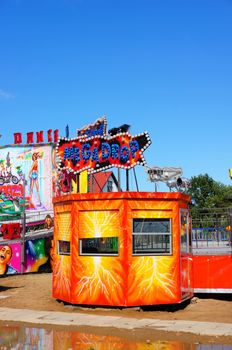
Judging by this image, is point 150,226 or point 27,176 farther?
point 27,176

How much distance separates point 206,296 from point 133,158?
539 centimetres

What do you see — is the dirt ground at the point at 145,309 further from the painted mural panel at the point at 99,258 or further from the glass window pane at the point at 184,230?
the glass window pane at the point at 184,230

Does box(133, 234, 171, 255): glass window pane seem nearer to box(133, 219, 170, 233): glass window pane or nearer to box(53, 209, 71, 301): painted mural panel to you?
box(133, 219, 170, 233): glass window pane

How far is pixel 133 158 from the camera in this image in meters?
17.0

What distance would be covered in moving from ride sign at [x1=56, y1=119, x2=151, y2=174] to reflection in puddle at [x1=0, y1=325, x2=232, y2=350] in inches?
320

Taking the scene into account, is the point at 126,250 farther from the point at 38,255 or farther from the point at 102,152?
the point at 38,255

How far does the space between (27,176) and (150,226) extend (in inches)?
1367

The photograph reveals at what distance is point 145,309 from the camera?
12773 mm

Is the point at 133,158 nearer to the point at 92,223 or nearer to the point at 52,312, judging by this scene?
the point at 92,223

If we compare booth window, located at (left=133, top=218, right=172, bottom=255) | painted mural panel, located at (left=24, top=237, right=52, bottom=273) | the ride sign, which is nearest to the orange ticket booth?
booth window, located at (left=133, top=218, right=172, bottom=255)

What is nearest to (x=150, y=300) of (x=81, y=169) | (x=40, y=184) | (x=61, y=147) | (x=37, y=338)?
(x=37, y=338)

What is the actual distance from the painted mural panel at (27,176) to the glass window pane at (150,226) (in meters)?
32.8

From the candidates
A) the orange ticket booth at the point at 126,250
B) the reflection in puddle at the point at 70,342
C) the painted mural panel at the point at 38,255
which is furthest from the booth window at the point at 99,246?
the painted mural panel at the point at 38,255

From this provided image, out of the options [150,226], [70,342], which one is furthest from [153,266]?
[70,342]
